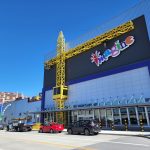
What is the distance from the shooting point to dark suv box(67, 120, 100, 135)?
76.4 feet

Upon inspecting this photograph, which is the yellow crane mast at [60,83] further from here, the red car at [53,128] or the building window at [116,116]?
the building window at [116,116]

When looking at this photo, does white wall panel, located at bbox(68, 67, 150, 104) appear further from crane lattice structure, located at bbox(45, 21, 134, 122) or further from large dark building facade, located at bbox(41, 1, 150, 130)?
crane lattice structure, located at bbox(45, 21, 134, 122)

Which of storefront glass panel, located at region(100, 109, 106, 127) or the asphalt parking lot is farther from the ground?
storefront glass panel, located at region(100, 109, 106, 127)

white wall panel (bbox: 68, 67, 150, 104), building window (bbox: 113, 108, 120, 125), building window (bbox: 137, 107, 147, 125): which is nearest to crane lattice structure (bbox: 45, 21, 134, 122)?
white wall panel (bbox: 68, 67, 150, 104)

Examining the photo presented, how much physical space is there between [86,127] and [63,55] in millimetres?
25678

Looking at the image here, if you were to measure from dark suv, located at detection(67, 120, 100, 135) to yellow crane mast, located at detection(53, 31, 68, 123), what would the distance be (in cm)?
1680

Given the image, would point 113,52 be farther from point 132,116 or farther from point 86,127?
point 86,127

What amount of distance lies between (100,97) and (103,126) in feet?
16.6

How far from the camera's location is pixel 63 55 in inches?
1843

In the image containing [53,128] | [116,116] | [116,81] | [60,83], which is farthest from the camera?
[60,83]

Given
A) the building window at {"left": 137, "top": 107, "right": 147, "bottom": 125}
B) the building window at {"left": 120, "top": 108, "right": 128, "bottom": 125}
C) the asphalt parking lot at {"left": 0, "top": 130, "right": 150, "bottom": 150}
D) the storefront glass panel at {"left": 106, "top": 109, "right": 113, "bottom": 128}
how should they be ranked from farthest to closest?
the storefront glass panel at {"left": 106, "top": 109, "right": 113, "bottom": 128} → the building window at {"left": 120, "top": 108, "right": 128, "bottom": 125} → the building window at {"left": 137, "top": 107, "right": 147, "bottom": 125} → the asphalt parking lot at {"left": 0, "top": 130, "right": 150, "bottom": 150}

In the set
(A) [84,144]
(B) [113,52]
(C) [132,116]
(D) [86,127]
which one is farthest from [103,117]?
(A) [84,144]

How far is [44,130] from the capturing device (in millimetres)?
32094

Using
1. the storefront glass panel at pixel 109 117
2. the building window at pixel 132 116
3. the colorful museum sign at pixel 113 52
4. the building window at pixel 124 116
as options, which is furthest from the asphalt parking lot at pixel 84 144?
the colorful museum sign at pixel 113 52
